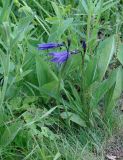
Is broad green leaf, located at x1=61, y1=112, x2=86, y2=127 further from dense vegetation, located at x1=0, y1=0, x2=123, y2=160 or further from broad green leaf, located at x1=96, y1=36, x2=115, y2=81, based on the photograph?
broad green leaf, located at x1=96, y1=36, x2=115, y2=81

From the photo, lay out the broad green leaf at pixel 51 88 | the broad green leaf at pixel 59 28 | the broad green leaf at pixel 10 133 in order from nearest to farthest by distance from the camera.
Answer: the broad green leaf at pixel 10 133
the broad green leaf at pixel 51 88
the broad green leaf at pixel 59 28

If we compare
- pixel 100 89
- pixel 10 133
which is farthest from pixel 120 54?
pixel 10 133

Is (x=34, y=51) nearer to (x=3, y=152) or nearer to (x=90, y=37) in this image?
(x=90, y=37)

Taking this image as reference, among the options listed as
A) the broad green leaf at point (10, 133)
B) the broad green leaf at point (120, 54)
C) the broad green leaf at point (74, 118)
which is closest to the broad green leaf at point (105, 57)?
the broad green leaf at point (120, 54)

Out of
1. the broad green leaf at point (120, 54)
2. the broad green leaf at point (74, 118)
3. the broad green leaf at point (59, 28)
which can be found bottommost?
the broad green leaf at point (74, 118)

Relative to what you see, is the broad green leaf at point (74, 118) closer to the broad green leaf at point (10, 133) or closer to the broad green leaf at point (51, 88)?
the broad green leaf at point (51, 88)

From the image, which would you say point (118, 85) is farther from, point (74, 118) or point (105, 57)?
point (74, 118)

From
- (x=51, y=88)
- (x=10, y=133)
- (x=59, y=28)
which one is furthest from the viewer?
(x=59, y=28)

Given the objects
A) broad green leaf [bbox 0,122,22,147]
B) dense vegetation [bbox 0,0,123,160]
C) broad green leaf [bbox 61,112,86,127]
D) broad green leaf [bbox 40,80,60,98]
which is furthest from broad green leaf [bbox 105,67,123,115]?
broad green leaf [bbox 0,122,22,147]
